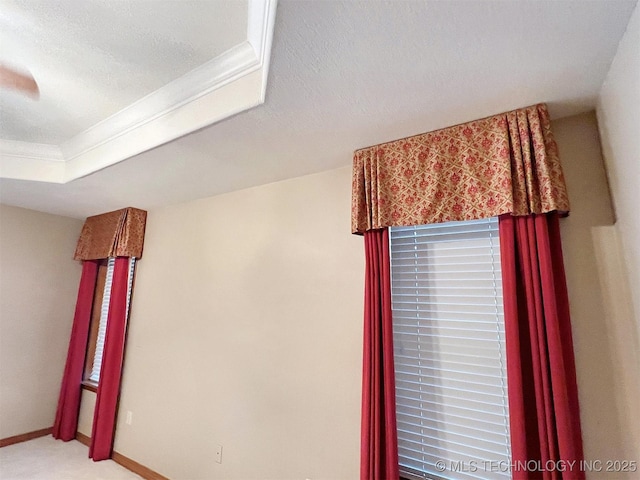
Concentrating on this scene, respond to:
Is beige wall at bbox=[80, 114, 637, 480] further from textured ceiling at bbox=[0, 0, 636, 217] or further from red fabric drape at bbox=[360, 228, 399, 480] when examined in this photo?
textured ceiling at bbox=[0, 0, 636, 217]

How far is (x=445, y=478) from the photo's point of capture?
62.0 inches

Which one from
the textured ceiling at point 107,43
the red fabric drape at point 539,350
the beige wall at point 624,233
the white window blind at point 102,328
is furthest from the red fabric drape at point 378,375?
the white window blind at point 102,328

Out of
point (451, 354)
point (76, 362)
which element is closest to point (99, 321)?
point (76, 362)

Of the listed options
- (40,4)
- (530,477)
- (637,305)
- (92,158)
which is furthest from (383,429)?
(92,158)

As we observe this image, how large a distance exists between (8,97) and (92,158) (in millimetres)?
557

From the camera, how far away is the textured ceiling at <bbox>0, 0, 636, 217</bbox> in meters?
1.02

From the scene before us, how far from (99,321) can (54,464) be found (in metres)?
1.41

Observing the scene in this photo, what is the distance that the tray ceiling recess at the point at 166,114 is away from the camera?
147 cm

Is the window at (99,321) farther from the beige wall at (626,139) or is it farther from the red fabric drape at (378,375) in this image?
the beige wall at (626,139)

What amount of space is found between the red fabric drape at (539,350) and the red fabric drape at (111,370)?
3.31m

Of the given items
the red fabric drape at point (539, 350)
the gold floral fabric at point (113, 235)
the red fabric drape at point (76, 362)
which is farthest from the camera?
the red fabric drape at point (76, 362)

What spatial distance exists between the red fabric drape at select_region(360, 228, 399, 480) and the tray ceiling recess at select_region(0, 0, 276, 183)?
3.32 feet

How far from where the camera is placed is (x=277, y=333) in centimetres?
221

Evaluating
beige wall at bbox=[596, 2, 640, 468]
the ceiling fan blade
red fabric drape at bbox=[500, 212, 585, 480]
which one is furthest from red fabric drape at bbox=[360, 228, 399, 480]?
the ceiling fan blade
